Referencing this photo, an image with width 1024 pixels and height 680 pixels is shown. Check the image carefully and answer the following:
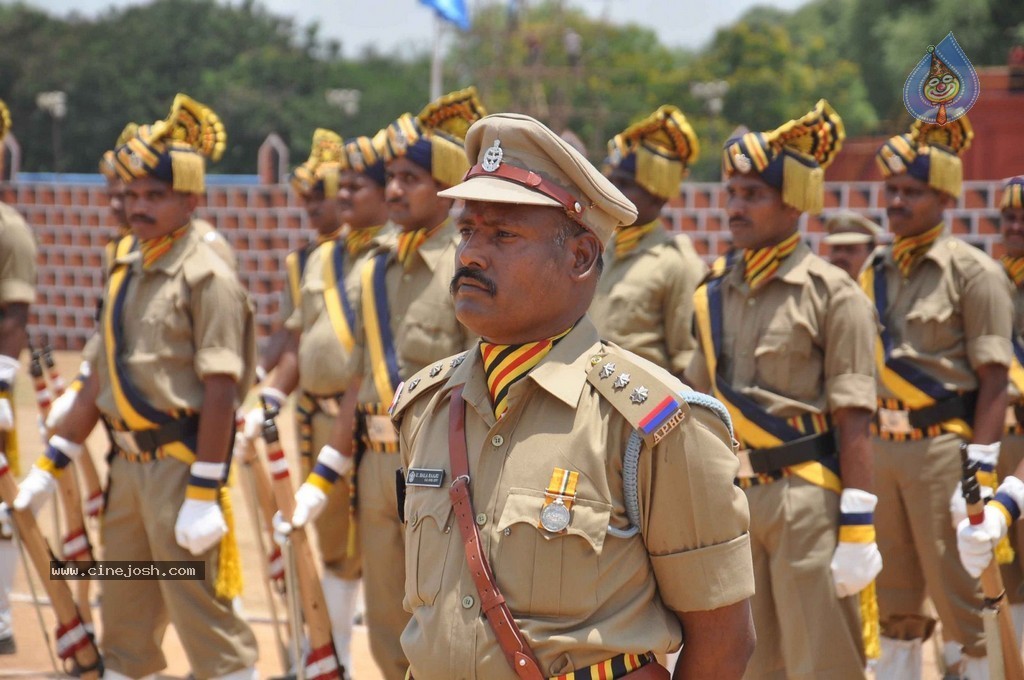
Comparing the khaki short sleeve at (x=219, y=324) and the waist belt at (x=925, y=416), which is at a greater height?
the khaki short sleeve at (x=219, y=324)

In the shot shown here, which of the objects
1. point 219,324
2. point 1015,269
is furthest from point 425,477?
point 1015,269

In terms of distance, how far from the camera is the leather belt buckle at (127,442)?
5707 millimetres

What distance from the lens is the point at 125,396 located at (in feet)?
18.5

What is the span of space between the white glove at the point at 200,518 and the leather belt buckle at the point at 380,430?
615 mm

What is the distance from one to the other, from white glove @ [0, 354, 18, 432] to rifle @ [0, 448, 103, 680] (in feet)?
4.38

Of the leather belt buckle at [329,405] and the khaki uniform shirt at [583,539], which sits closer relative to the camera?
the khaki uniform shirt at [583,539]

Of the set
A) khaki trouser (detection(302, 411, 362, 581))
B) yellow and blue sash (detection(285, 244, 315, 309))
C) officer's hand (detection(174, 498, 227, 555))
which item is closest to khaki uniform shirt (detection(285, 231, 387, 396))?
khaki trouser (detection(302, 411, 362, 581))

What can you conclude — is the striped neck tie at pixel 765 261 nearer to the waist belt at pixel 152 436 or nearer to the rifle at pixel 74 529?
the waist belt at pixel 152 436

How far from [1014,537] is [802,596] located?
7.25ft

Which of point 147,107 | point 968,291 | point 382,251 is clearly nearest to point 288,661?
point 382,251

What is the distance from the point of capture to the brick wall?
1556 centimetres

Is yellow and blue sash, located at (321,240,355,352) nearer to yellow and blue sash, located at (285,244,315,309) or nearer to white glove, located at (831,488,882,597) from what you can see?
yellow and blue sash, located at (285,244,315,309)

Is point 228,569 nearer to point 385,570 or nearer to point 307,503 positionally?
point 307,503

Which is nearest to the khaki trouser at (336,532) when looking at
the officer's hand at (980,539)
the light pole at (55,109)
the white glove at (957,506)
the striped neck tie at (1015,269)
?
the white glove at (957,506)
